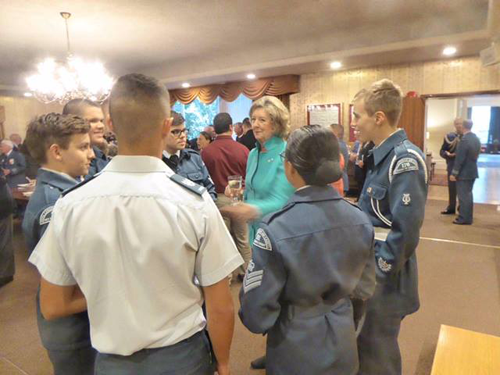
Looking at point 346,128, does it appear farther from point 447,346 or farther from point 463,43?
point 447,346

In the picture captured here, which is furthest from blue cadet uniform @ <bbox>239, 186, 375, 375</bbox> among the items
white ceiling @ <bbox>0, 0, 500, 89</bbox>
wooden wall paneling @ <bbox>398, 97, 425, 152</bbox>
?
wooden wall paneling @ <bbox>398, 97, 425, 152</bbox>

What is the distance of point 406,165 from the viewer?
1.48m

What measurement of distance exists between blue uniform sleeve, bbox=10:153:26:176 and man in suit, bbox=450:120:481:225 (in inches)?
276

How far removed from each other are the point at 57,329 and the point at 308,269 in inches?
36.0

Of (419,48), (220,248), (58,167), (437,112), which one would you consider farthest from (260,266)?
(437,112)

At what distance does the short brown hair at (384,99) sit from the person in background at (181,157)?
1192mm

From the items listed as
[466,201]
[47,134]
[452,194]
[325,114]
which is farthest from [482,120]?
[47,134]

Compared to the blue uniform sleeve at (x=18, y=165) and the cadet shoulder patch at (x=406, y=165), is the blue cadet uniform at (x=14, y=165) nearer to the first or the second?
the blue uniform sleeve at (x=18, y=165)

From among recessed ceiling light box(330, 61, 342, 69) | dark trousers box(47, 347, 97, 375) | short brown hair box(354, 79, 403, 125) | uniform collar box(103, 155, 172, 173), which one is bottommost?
dark trousers box(47, 347, 97, 375)

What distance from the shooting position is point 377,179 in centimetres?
161

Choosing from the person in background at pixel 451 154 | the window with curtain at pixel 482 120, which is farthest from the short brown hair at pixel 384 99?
the window with curtain at pixel 482 120

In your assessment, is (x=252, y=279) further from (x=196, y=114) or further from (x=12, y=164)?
(x=196, y=114)

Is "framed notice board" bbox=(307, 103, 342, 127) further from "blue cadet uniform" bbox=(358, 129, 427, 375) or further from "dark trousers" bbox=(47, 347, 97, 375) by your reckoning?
"dark trousers" bbox=(47, 347, 97, 375)

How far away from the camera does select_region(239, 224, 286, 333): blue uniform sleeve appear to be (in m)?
1.11
